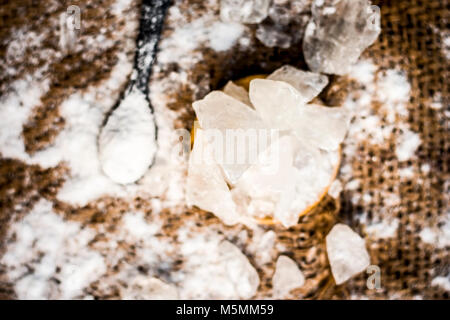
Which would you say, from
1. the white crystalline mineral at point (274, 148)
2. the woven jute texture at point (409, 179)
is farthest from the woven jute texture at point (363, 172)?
the white crystalline mineral at point (274, 148)

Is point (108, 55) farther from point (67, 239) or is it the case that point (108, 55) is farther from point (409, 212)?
point (409, 212)

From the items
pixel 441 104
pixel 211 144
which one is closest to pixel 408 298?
pixel 441 104

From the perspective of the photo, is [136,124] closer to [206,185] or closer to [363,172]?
[206,185]

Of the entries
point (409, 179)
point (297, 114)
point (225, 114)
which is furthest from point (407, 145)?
point (225, 114)

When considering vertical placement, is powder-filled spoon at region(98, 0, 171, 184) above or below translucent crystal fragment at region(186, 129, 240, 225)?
above

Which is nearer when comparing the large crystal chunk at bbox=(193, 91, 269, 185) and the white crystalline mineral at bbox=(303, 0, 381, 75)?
the large crystal chunk at bbox=(193, 91, 269, 185)

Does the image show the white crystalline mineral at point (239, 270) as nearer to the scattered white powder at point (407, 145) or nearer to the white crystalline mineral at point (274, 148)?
the white crystalline mineral at point (274, 148)

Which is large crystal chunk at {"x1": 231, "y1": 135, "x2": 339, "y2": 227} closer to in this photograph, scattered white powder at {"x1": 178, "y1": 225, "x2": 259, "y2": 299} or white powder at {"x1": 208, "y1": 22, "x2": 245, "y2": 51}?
scattered white powder at {"x1": 178, "y1": 225, "x2": 259, "y2": 299}

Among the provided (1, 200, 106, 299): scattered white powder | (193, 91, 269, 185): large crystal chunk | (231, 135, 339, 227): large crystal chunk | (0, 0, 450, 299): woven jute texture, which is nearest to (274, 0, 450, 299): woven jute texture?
(0, 0, 450, 299): woven jute texture
